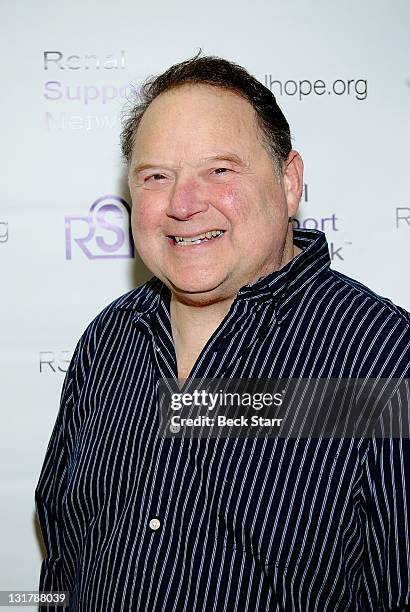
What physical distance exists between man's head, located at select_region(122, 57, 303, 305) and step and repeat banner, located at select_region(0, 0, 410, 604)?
16.4 inches

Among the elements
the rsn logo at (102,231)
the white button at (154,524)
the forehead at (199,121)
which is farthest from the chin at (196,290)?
the rsn logo at (102,231)

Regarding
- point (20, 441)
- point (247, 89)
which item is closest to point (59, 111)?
point (247, 89)

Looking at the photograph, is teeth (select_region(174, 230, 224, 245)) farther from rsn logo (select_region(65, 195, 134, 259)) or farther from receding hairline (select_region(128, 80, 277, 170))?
rsn logo (select_region(65, 195, 134, 259))

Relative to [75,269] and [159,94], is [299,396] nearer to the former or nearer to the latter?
[159,94]

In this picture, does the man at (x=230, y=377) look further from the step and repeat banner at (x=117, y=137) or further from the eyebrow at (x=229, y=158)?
the step and repeat banner at (x=117, y=137)

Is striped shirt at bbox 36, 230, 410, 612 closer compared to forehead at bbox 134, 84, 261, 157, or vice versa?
striped shirt at bbox 36, 230, 410, 612

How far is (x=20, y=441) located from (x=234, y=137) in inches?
35.9

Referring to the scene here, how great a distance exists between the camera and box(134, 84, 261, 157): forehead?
121 cm

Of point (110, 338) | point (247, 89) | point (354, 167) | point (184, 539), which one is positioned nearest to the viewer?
point (184, 539)

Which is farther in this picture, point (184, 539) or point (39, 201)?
point (39, 201)

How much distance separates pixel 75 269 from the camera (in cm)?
173

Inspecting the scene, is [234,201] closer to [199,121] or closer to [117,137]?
[199,121]

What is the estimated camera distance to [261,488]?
114 cm

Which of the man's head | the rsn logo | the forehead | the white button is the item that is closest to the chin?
the man's head
